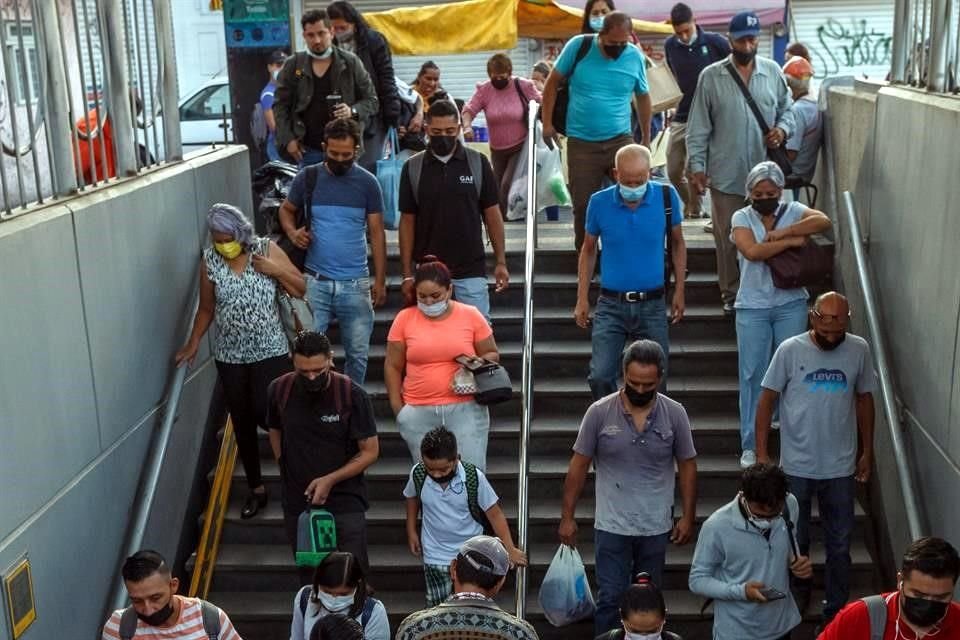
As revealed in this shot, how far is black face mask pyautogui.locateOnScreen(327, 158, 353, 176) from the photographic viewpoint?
7688 mm

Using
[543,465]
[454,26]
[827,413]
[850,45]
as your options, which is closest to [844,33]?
[850,45]

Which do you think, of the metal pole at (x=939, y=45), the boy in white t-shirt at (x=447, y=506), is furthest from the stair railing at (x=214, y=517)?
the metal pole at (x=939, y=45)

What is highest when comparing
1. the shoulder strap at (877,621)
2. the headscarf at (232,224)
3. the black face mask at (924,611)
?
the headscarf at (232,224)

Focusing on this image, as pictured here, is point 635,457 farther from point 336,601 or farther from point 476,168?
point 476,168

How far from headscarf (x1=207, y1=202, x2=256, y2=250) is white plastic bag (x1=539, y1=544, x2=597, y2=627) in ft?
8.08

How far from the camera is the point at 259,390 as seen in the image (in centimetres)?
756

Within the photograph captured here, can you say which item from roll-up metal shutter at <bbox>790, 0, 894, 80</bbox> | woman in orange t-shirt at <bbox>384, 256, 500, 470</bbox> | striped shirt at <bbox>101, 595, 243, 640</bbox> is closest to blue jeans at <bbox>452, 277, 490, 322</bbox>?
woman in orange t-shirt at <bbox>384, 256, 500, 470</bbox>

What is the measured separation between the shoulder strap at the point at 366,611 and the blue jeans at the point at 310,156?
4.11m

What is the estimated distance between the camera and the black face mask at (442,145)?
7.82 metres

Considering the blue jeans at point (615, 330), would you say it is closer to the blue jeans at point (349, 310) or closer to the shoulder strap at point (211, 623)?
the blue jeans at point (349, 310)

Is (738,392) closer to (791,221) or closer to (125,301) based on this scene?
(791,221)

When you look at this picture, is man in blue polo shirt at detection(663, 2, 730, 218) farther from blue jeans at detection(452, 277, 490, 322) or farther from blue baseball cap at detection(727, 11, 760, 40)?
blue jeans at detection(452, 277, 490, 322)

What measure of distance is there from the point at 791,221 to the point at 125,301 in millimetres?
3687

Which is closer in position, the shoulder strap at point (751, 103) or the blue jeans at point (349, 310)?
the blue jeans at point (349, 310)
